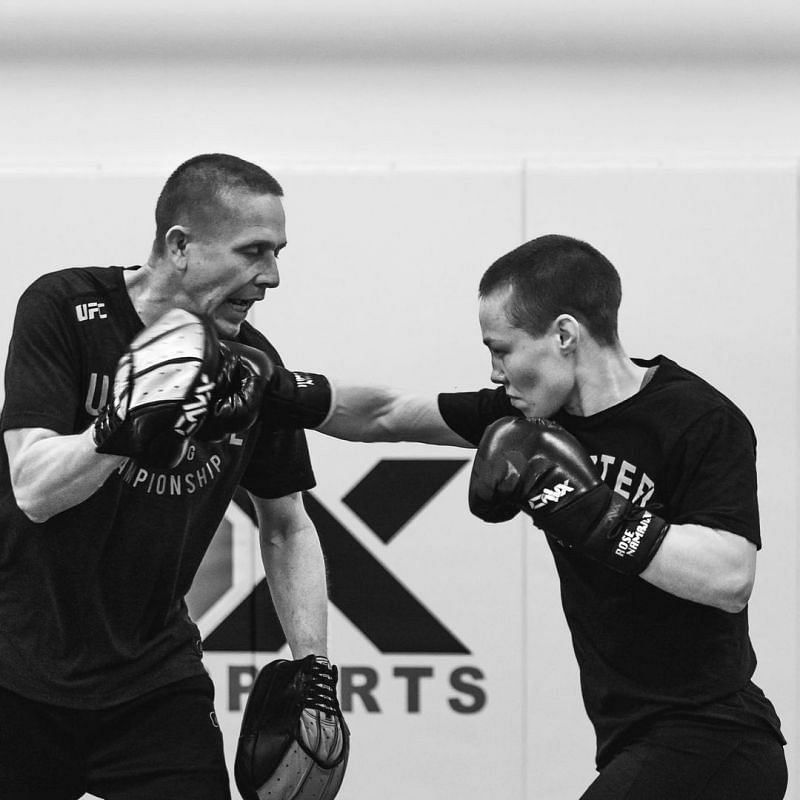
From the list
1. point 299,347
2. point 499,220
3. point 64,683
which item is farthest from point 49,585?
point 499,220

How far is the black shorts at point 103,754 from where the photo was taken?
2016 millimetres

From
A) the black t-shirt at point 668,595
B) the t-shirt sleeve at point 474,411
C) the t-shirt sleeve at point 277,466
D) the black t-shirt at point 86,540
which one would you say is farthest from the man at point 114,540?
the black t-shirt at point 668,595

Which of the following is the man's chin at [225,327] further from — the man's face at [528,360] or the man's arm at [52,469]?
the man's face at [528,360]

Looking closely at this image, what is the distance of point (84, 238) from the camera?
312 centimetres

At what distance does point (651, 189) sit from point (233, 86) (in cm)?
108

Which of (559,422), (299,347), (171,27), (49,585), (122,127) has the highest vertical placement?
(171,27)

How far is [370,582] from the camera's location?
124 inches

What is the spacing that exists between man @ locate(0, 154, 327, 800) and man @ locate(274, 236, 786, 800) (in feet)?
1.53

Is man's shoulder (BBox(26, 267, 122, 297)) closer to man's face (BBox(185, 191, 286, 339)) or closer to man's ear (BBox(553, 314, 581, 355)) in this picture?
man's face (BBox(185, 191, 286, 339))

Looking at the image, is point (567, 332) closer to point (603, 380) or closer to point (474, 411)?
point (603, 380)

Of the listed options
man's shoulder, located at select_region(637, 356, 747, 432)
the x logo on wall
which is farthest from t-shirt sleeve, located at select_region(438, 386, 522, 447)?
the x logo on wall

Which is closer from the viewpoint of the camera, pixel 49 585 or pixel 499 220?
pixel 49 585

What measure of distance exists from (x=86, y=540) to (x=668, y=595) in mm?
930

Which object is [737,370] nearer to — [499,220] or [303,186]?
[499,220]
